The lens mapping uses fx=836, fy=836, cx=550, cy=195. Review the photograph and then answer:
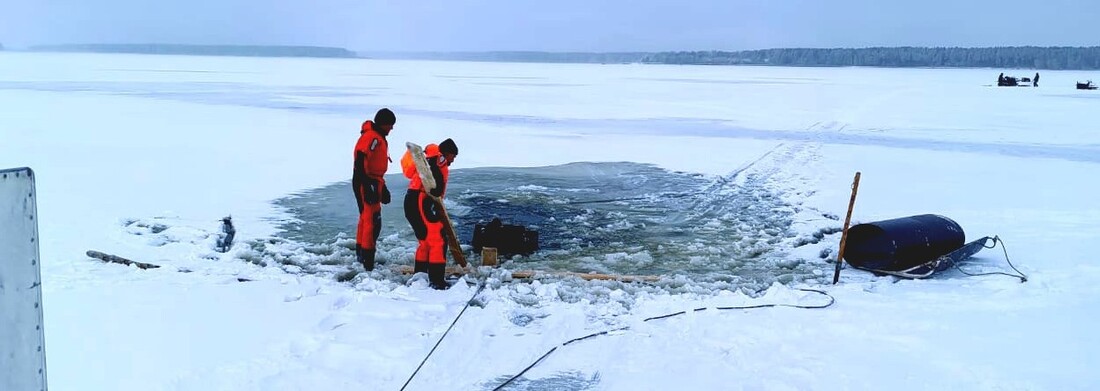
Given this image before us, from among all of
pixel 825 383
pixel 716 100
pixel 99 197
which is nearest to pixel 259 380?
pixel 825 383

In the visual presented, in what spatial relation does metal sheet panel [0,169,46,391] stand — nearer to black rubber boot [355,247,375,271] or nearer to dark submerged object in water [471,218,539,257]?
black rubber boot [355,247,375,271]

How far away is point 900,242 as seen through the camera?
630cm

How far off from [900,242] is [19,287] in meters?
5.81

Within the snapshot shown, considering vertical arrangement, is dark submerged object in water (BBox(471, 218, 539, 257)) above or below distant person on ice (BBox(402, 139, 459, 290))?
below

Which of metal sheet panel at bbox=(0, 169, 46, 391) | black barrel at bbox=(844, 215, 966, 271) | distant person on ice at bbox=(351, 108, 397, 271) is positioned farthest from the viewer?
black barrel at bbox=(844, 215, 966, 271)

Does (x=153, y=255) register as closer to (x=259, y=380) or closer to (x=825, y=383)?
(x=259, y=380)

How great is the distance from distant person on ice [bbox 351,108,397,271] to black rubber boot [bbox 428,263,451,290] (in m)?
0.65

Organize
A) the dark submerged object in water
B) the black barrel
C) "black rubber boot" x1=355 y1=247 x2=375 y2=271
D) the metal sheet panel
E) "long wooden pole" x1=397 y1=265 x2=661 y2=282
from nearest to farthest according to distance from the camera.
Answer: the metal sheet panel → "long wooden pole" x1=397 y1=265 x2=661 y2=282 → "black rubber boot" x1=355 y1=247 x2=375 y2=271 → the black barrel → the dark submerged object in water

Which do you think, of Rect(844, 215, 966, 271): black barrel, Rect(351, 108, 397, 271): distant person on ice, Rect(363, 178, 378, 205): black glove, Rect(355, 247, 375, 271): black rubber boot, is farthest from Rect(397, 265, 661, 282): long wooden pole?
Rect(844, 215, 966, 271): black barrel

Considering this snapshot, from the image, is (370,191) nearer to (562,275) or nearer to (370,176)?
(370,176)

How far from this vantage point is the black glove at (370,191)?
19.2 ft

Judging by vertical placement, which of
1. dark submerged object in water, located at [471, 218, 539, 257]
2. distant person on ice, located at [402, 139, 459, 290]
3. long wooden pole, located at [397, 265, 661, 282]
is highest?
distant person on ice, located at [402, 139, 459, 290]

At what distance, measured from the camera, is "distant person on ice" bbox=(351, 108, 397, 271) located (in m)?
5.77

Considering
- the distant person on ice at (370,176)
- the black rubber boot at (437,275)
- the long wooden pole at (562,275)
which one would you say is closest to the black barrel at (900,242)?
the long wooden pole at (562,275)
